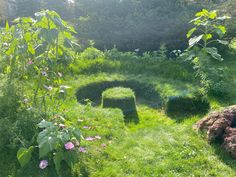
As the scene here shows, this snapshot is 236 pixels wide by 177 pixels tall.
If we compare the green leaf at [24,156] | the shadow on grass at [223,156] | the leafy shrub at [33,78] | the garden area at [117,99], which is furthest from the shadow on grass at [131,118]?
the green leaf at [24,156]

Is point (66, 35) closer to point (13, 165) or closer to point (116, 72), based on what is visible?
point (13, 165)

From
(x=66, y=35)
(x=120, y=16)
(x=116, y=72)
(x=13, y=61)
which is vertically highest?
(x=66, y=35)

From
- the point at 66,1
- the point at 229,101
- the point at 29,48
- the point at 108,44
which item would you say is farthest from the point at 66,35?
the point at 66,1

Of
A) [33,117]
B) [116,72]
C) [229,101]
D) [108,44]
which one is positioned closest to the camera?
[33,117]

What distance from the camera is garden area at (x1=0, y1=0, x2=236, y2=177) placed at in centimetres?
491

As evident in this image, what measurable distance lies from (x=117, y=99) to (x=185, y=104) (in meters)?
1.38

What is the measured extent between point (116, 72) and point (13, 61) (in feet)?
13.9

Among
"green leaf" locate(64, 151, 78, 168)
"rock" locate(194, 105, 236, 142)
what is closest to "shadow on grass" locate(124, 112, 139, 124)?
"rock" locate(194, 105, 236, 142)

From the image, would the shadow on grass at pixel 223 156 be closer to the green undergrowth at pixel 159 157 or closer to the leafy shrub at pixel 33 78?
the green undergrowth at pixel 159 157

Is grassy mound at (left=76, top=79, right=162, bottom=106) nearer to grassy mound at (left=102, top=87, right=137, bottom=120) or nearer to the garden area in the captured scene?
the garden area

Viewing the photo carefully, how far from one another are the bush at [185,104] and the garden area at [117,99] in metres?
0.02

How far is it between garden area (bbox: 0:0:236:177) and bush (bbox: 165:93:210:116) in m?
0.02

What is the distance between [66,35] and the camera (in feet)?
16.3

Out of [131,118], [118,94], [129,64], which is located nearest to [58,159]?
[131,118]
